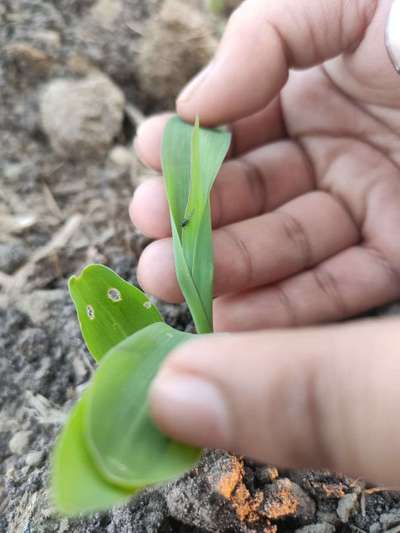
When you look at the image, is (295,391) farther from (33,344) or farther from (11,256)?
(11,256)

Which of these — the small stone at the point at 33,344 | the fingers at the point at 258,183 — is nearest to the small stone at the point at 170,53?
the fingers at the point at 258,183

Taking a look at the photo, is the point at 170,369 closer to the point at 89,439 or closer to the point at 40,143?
the point at 89,439

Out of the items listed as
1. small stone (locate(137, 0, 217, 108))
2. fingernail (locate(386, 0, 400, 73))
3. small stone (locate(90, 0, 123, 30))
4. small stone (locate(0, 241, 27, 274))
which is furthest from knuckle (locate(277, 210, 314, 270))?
small stone (locate(90, 0, 123, 30))

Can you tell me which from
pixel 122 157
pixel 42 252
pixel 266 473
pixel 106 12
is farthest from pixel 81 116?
pixel 266 473

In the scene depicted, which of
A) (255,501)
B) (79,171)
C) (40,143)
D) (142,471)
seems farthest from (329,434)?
(40,143)

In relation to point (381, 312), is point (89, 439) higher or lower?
higher

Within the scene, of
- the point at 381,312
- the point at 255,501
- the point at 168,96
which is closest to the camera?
the point at 255,501
